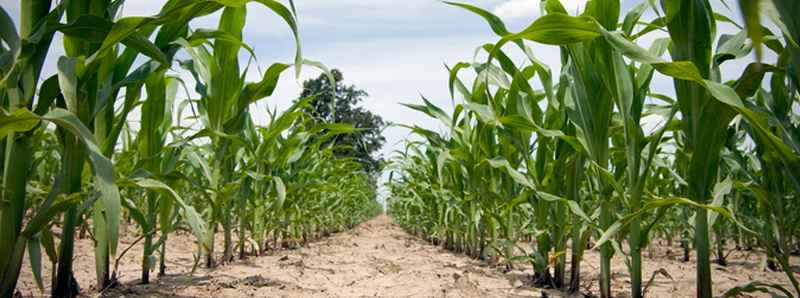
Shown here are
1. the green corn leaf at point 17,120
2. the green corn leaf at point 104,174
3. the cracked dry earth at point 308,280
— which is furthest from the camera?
the cracked dry earth at point 308,280

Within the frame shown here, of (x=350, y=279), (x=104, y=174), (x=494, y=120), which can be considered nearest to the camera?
(x=104, y=174)

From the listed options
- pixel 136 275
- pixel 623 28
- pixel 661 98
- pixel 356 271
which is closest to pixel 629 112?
pixel 623 28

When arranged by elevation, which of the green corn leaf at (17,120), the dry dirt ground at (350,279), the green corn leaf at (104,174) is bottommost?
the dry dirt ground at (350,279)

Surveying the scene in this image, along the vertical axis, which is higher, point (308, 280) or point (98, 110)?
point (98, 110)

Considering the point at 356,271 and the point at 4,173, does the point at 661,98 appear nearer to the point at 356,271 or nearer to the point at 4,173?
the point at 356,271

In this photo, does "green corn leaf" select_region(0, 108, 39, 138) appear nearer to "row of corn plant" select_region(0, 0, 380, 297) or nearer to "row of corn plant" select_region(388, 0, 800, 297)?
"row of corn plant" select_region(0, 0, 380, 297)

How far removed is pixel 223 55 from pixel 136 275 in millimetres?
999

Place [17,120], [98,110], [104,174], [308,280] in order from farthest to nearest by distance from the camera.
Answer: [308,280] < [98,110] < [17,120] < [104,174]

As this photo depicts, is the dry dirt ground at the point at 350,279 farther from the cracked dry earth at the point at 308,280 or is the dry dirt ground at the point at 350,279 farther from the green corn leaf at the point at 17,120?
the green corn leaf at the point at 17,120

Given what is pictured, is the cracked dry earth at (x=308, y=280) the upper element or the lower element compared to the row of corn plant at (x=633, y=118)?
lower

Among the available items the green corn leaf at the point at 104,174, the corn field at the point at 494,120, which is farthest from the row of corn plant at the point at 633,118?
the green corn leaf at the point at 104,174

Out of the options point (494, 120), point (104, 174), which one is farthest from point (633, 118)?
point (104, 174)

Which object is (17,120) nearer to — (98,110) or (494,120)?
(98,110)

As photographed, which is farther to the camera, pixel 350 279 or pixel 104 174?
pixel 350 279
